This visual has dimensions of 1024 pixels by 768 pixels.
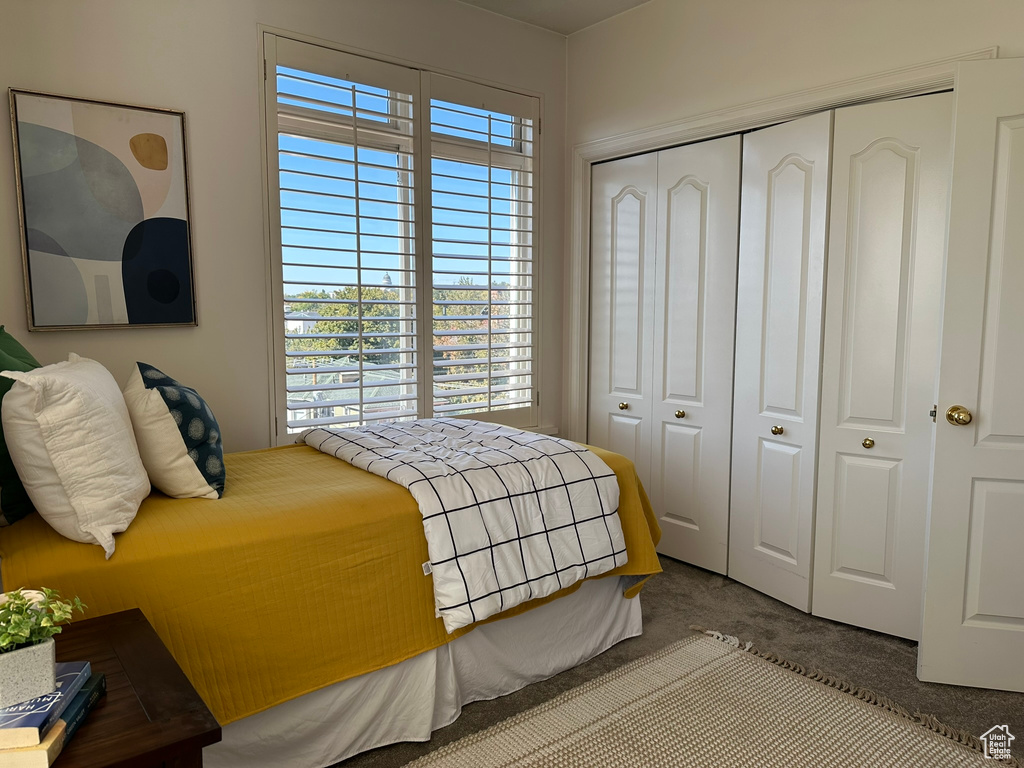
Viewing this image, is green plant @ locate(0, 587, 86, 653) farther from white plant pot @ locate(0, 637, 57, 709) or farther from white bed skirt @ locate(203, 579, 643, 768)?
white bed skirt @ locate(203, 579, 643, 768)

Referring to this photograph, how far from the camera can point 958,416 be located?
2.21m

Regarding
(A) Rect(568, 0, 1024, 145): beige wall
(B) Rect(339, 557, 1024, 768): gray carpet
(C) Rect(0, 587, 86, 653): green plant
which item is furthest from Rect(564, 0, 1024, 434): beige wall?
(C) Rect(0, 587, 86, 653): green plant

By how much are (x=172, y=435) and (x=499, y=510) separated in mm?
880

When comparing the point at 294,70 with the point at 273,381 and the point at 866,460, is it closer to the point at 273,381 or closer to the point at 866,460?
the point at 273,381

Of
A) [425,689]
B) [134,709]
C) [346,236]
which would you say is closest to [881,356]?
[425,689]

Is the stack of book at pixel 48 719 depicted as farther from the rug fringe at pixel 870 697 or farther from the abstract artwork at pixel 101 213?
the rug fringe at pixel 870 697

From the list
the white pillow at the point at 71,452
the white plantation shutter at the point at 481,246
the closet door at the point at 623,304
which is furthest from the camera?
the closet door at the point at 623,304

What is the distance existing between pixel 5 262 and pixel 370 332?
1.27 m

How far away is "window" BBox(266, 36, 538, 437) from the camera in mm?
2850

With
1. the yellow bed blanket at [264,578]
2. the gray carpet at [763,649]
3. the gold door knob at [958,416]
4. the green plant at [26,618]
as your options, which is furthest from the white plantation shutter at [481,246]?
the green plant at [26,618]

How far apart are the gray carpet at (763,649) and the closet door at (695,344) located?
27cm

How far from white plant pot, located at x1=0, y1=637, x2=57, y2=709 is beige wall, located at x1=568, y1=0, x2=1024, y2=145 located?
9.53ft

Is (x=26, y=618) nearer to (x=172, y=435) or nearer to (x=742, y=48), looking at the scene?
(x=172, y=435)

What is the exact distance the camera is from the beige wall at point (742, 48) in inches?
94.3
